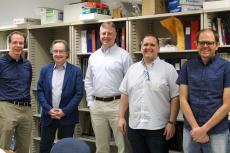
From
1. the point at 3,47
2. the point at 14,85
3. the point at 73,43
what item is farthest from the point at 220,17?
the point at 3,47

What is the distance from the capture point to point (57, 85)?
327cm

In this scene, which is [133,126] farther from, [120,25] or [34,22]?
[34,22]

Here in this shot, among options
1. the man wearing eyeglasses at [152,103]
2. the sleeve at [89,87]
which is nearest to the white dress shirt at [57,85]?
the sleeve at [89,87]

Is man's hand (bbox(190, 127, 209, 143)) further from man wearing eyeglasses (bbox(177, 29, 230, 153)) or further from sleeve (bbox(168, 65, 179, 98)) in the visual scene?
sleeve (bbox(168, 65, 179, 98))

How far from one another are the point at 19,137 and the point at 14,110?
32cm

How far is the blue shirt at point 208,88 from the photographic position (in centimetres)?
235

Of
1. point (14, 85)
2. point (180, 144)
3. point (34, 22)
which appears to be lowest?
point (180, 144)

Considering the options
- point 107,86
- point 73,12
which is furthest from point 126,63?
point 73,12

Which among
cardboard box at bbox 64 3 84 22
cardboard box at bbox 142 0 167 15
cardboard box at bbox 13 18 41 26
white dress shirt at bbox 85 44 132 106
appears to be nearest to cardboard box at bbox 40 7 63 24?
cardboard box at bbox 64 3 84 22

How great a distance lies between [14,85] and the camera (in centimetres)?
331

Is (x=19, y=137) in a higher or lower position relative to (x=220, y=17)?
lower

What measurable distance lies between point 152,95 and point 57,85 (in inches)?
41.5

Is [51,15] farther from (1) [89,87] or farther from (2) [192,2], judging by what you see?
(2) [192,2]

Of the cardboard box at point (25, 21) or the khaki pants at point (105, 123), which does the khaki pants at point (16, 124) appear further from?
the cardboard box at point (25, 21)
